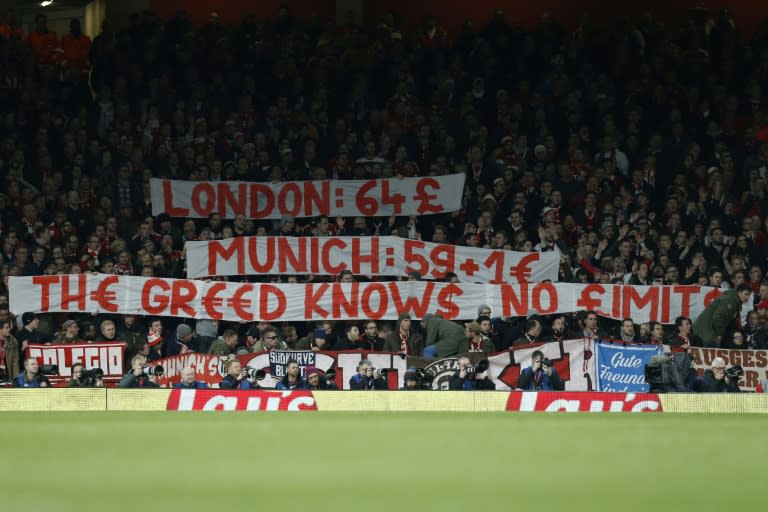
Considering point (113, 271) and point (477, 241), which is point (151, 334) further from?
point (477, 241)

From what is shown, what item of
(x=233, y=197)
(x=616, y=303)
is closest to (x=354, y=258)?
(x=233, y=197)

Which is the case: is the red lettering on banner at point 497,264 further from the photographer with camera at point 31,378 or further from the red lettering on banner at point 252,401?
the photographer with camera at point 31,378

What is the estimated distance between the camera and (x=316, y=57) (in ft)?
68.9

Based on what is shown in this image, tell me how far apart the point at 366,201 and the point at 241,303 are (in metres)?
2.82

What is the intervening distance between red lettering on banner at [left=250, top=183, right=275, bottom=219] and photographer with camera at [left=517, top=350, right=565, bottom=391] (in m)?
5.67

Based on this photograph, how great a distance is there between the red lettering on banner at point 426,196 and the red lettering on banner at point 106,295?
4.85 m

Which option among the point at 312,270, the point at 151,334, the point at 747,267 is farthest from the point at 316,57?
the point at 747,267

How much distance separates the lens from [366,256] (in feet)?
58.4

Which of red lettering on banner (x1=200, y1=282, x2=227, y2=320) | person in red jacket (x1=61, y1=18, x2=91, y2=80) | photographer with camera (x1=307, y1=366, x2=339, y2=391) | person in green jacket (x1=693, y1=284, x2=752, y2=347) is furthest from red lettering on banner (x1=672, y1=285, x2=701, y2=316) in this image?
person in red jacket (x1=61, y1=18, x2=91, y2=80)

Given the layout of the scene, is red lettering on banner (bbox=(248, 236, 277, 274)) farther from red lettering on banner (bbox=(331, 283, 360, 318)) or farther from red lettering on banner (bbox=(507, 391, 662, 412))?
red lettering on banner (bbox=(507, 391, 662, 412))

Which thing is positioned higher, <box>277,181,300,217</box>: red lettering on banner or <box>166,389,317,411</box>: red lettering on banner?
<box>277,181,300,217</box>: red lettering on banner

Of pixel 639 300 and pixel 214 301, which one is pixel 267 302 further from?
pixel 639 300

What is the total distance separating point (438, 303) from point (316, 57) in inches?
241

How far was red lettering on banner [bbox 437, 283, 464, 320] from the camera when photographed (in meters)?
17.1
